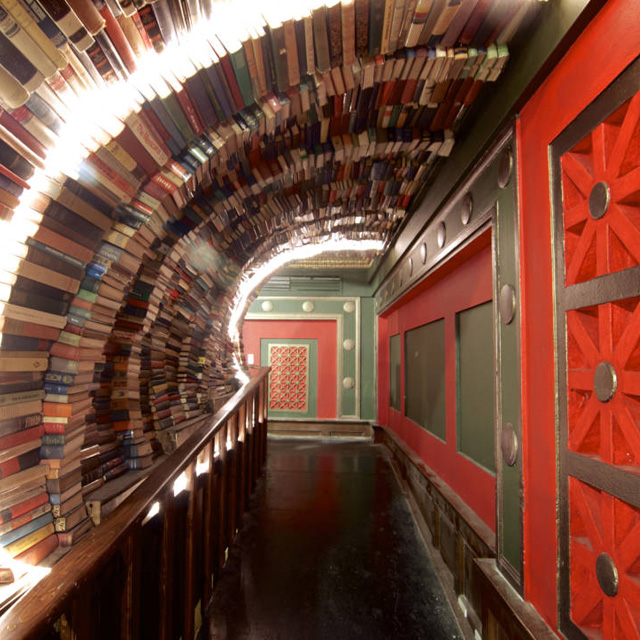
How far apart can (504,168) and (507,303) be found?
614 mm

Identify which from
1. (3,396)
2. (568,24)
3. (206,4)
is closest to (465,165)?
(568,24)

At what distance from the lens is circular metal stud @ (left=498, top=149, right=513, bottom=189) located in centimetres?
182

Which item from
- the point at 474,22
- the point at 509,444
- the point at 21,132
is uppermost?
the point at 474,22

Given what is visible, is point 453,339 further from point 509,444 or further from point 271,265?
point 271,265

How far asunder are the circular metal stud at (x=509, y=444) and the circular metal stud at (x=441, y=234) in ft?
4.72

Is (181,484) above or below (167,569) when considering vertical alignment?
above

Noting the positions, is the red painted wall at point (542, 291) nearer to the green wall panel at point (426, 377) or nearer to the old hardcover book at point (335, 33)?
the old hardcover book at point (335, 33)

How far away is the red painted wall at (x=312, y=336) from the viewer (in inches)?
289

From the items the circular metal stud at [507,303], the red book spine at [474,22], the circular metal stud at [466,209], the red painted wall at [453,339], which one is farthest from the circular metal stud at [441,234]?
the red book spine at [474,22]

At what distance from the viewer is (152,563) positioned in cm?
152

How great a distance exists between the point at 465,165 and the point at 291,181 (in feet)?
3.76

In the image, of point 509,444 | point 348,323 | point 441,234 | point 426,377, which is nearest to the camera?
point 509,444

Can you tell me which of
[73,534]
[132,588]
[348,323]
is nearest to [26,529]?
[73,534]

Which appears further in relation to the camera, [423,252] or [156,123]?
[423,252]
